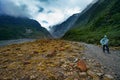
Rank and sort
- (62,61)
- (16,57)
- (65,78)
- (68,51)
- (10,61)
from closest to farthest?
(65,78)
(62,61)
(10,61)
(16,57)
(68,51)

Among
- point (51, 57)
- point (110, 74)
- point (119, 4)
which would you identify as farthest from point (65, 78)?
point (119, 4)

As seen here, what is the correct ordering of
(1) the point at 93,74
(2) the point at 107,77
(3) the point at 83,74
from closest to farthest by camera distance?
(2) the point at 107,77
(3) the point at 83,74
(1) the point at 93,74

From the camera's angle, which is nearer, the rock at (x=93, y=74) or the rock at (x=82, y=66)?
the rock at (x=93, y=74)

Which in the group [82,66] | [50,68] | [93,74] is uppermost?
[82,66]

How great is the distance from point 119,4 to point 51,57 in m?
137

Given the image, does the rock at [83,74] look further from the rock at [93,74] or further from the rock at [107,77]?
the rock at [107,77]

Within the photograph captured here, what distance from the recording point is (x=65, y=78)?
1834cm

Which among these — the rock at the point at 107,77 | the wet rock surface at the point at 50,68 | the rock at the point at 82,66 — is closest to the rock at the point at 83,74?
the wet rock surface at the point at 50,68

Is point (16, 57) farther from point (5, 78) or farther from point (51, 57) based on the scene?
point (5, 78)

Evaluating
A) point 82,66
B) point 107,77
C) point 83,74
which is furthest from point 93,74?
point 82,66

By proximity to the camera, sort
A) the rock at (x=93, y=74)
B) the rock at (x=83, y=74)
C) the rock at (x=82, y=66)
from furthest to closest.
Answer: the rock at (x=82, y=66) < the rock at (x=83, y=74) < the rock at (x=93, y=74)

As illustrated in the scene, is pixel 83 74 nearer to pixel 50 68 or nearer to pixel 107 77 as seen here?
pixel 107 77

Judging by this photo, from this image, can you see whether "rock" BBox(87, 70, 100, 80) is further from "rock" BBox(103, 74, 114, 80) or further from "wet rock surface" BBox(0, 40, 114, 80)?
"rock" BBox(103, 74, 114, 80)

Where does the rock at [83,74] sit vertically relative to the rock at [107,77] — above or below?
above
